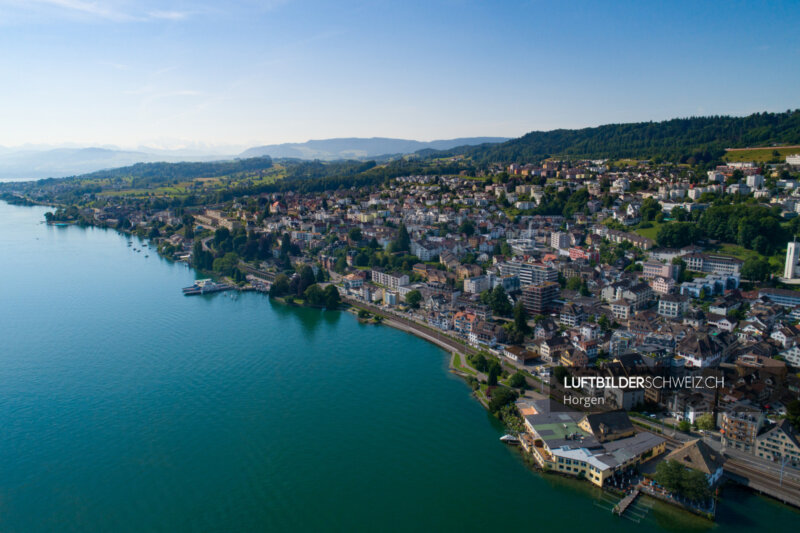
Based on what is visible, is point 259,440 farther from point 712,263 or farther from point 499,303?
point 712,263

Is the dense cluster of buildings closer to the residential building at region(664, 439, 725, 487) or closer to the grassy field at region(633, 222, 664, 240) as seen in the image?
the grassy field at region(633, 222, 664, 240)

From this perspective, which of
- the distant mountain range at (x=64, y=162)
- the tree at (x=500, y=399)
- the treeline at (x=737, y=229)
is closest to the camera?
the tree at (x=500, y=399)

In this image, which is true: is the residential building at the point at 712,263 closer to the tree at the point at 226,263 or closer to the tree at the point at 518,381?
the tree at the point at 518,381

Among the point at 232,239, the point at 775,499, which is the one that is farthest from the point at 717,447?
the point at 232,239

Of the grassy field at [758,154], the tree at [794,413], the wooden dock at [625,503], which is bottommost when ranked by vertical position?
the wooden dock at [625,503]

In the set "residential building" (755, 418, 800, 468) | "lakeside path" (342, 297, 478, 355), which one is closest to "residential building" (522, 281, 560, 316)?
"lakeside path" (342, 297, 478, 355)

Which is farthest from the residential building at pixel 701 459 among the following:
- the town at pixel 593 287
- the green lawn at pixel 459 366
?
the green lawn at pixel 459 366

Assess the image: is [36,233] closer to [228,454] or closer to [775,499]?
[228,454]
